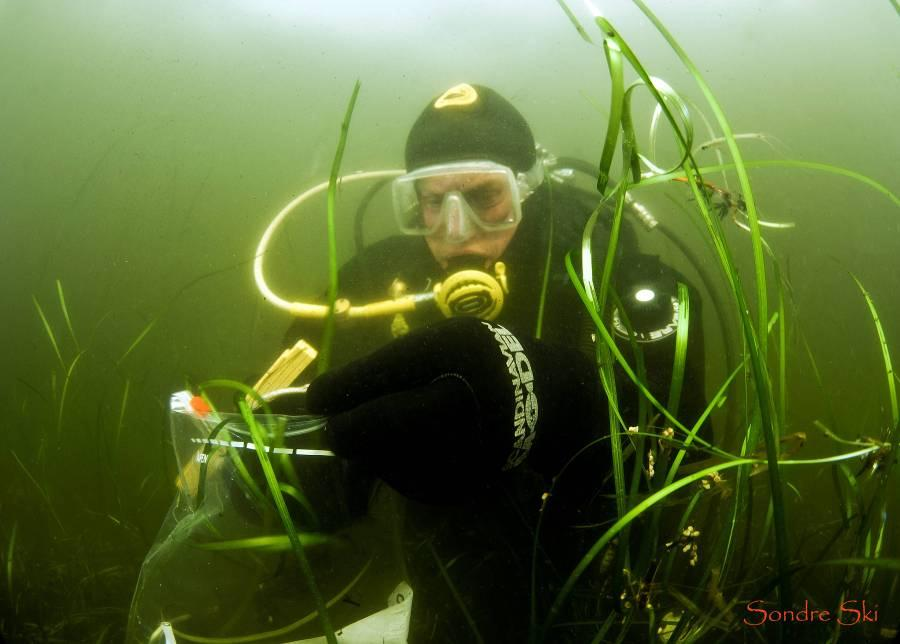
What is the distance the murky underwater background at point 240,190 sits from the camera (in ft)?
5.00

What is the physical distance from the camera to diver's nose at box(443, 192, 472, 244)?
159 cm

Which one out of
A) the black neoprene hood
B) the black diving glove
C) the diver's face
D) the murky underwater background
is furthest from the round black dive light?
the black neoprene hood

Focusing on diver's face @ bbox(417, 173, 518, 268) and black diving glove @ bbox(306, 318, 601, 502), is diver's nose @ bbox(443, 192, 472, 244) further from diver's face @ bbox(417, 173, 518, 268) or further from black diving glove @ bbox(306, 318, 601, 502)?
black diving glove @ bbox(306, 318, 601, 502)

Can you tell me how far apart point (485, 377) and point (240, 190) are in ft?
3.53

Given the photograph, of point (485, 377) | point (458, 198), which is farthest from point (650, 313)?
point (458, 198)

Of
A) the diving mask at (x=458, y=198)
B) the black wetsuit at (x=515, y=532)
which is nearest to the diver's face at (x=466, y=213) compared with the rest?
the diving mask at (x=458, y=198)

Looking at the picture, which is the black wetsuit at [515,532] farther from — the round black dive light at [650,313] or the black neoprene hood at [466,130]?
the black neoprene hood at [466,130]

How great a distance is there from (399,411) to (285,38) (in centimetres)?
147

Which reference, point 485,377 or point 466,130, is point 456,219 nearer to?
point 466,130

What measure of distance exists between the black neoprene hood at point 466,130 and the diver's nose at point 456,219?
0.13m

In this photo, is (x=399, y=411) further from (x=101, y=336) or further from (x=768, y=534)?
(x=101, y=336)

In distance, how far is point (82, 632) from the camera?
1.48 metres

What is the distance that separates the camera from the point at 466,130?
1.61 m

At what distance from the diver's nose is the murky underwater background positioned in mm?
211
